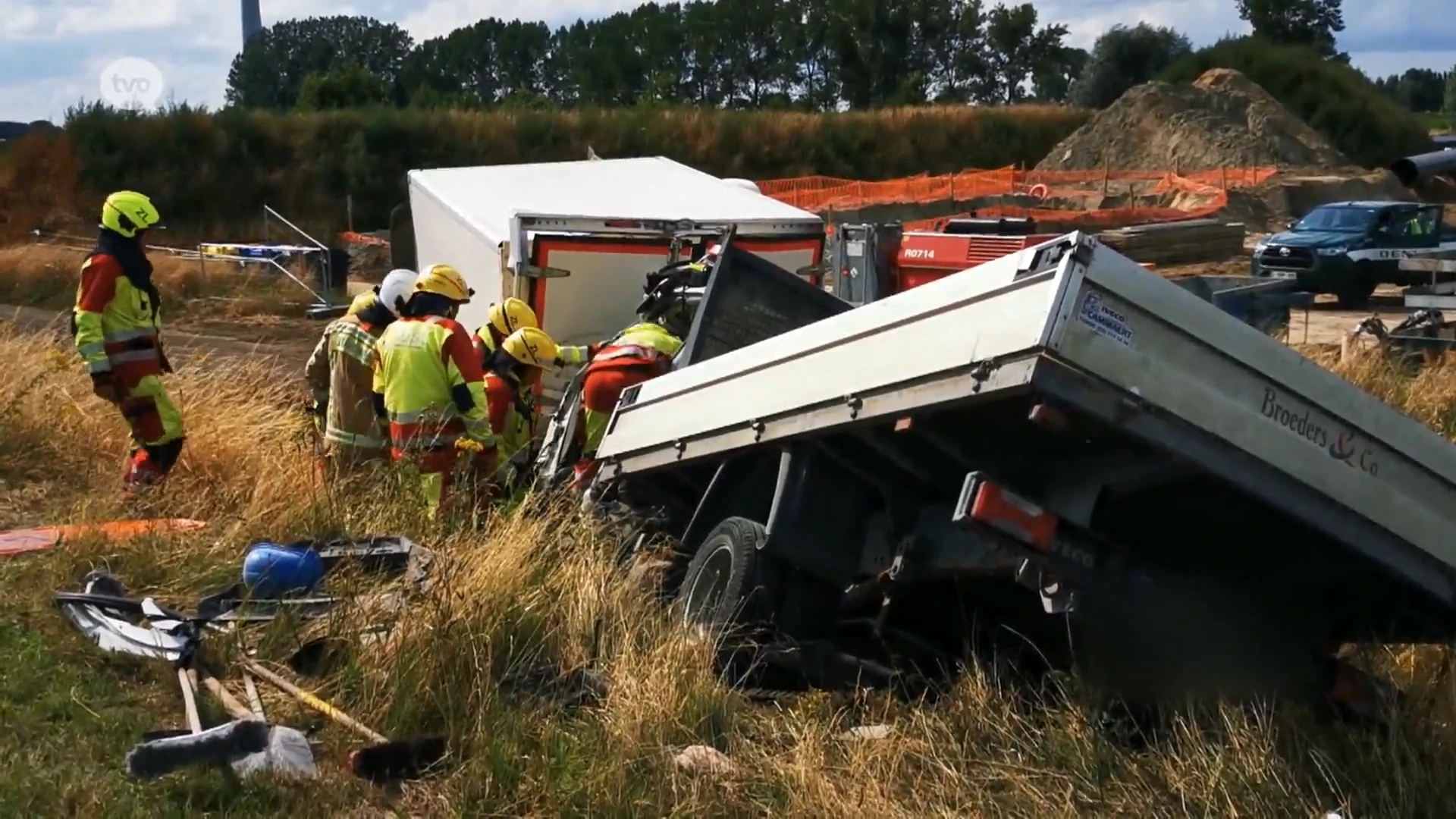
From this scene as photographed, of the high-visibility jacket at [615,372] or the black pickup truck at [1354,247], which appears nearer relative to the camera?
the high-visibility jacket at [615,372]

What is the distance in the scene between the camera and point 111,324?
7895 mm

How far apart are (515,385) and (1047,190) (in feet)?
103

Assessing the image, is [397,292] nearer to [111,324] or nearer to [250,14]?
[111,324]

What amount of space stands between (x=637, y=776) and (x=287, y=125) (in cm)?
3748

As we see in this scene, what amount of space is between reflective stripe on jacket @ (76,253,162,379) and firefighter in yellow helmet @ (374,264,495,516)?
1740 millimetres

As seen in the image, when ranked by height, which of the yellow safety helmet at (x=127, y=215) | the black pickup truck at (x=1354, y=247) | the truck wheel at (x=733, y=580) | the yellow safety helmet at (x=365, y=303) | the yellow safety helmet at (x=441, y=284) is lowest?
the black pickup truck at (x=1354, y=247)

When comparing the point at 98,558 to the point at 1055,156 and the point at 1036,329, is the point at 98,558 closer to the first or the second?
the point at 1036,329

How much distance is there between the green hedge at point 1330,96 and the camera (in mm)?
50344

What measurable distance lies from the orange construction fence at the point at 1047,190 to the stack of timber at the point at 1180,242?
3.78 metres

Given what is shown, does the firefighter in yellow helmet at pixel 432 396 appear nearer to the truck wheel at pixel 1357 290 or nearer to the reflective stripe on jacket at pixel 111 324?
the reflective stripe on jacket at pixel 111 324

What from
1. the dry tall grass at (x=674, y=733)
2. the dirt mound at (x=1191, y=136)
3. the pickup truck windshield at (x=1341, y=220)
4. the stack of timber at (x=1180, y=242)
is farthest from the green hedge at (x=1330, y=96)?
the dry tall grass at (x=674, y=733)

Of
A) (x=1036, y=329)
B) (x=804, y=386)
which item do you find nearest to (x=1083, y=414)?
(x=1036, y=329)

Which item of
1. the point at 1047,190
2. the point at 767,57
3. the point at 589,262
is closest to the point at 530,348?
the point at 589,262

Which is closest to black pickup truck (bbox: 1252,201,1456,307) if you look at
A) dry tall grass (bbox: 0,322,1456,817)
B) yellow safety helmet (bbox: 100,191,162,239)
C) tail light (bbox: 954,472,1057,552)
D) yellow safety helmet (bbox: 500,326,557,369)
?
yellow safety helmet (bbox: 500,326,557,369)
